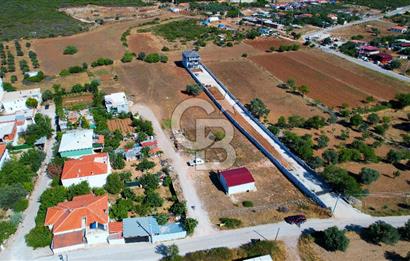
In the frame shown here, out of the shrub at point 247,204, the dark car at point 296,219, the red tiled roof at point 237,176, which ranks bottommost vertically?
the shrub at point 247,204

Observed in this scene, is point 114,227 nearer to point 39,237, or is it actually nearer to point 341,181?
point 39,237

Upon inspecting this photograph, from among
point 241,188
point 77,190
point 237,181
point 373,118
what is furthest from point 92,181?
point 373,118

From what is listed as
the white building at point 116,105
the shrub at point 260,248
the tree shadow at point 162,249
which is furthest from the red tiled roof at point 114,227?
the white building at point 116,105

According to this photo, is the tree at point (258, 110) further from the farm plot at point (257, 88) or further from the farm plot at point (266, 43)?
the farm plot at point (266, 43)

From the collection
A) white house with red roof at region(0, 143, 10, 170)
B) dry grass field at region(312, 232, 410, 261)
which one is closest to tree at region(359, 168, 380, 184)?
dry grass field at region(312, 232, 410, 261)

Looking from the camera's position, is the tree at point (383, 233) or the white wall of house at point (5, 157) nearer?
the tree at point (383, 233)

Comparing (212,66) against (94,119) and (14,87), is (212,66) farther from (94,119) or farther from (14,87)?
(14,87)

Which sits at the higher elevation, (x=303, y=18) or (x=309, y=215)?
(x=303, y=18)

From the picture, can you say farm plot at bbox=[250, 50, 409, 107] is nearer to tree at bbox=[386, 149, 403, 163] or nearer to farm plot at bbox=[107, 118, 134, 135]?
tree at bbox=[386, 149, 403, 163]

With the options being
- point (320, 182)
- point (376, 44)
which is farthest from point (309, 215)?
point (376, 44)
